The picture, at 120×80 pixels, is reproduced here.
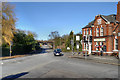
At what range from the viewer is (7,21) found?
24.4 m

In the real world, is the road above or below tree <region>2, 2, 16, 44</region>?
below

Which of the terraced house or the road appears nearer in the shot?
the road

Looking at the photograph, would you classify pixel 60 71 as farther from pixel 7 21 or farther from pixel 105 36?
pixel 7 21

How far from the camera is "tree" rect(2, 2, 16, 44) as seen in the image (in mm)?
24062

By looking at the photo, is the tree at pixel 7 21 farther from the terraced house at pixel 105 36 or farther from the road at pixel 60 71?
the terraced house at pixel 105 36

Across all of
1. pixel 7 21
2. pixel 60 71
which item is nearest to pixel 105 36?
pixel 60 71

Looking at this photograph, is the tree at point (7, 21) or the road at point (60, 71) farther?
the tree at point (7, 21)

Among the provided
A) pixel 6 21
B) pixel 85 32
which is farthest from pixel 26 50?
pixel 85 32

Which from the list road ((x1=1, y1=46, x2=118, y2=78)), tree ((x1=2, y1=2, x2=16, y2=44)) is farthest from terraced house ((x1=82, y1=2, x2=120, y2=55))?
tree ((x1=2, y1=2, x2=16, y2=44))

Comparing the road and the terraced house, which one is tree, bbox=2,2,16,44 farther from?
the terraced house

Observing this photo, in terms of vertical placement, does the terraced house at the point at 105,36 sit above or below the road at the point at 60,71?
above

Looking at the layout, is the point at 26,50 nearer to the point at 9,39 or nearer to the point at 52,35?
the point at 9,39

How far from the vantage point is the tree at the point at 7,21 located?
78.9 ft

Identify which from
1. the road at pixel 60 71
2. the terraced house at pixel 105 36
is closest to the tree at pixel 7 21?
the road at pixel 60 71
